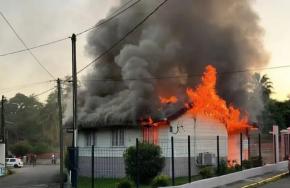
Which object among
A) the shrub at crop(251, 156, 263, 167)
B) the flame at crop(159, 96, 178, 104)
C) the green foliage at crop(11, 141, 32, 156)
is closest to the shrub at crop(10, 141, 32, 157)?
the green foliage at crop(11, 141, 32, 156)

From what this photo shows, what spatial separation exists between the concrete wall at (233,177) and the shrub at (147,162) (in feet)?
12.9

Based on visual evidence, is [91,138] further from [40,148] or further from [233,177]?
[40,148]

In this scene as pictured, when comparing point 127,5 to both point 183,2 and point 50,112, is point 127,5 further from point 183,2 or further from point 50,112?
point 50,112

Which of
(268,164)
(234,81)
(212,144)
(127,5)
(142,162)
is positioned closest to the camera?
(142,162)

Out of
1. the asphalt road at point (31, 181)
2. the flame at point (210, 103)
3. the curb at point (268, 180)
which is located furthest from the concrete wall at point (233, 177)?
the asphalt road at point (31, 181)

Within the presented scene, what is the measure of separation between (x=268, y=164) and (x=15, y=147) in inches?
2789

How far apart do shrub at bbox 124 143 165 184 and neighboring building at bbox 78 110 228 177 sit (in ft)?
6.05

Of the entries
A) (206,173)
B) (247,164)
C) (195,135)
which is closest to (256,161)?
(247,164)

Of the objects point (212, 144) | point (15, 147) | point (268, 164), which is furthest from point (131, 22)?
point (15, 147)

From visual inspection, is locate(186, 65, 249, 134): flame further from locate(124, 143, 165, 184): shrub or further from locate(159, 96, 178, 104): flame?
locate(124, 143, 165, 184): shrub

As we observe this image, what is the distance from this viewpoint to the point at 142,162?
83.0 ft

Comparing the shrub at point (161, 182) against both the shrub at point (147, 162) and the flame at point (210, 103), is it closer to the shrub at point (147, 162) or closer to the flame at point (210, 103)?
the shrub at point (147, 162)

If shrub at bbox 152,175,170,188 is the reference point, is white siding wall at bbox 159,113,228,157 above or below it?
above

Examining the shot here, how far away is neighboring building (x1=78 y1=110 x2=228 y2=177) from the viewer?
96.2 feet
